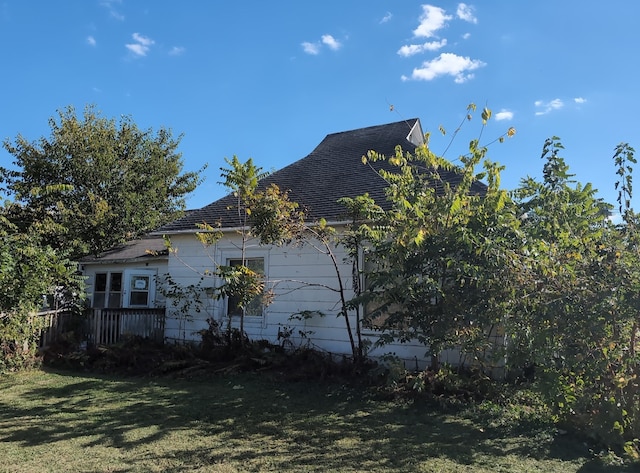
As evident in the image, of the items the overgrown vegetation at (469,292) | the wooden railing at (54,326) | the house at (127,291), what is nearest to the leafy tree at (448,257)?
the overgrown vegetation at (469,292)

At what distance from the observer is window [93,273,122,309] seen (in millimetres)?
15602

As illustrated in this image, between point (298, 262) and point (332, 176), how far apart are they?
2900mm

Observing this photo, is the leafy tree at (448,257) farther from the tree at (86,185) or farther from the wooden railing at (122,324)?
the tree at (86,185)

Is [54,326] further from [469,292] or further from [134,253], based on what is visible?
[469,292]

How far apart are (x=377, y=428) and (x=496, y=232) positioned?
273 cm

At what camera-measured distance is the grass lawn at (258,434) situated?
4617mm

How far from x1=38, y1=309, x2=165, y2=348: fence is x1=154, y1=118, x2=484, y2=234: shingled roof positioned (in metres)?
2.16

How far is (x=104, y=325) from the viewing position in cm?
1141

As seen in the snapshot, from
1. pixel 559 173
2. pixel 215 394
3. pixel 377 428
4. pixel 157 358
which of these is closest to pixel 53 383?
pixel 157 358

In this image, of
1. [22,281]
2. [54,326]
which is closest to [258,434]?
[22,281]

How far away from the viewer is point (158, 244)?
15914 millimetres

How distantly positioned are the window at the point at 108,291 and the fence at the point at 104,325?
378 centimetres

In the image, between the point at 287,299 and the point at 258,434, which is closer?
the point at 258,434

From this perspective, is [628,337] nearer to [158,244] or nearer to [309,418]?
[309,418]
